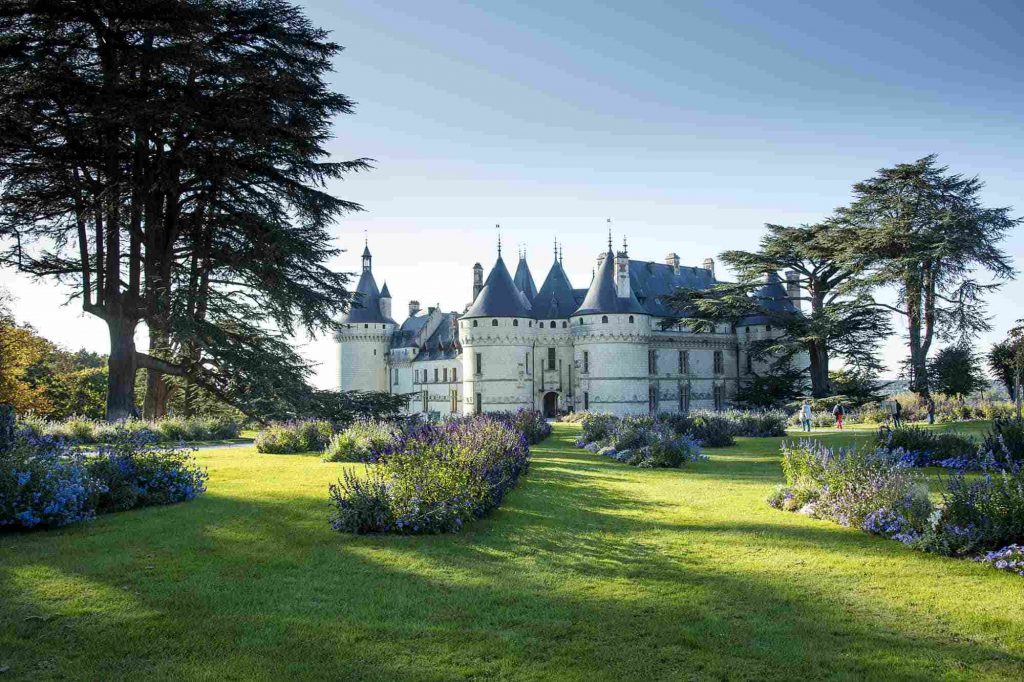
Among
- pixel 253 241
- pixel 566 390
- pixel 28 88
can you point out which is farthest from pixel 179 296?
pixel 566 390

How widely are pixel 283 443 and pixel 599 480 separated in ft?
27.9

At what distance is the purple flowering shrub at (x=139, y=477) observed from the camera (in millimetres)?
8664

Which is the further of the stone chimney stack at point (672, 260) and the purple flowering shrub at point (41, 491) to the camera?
the stone chimney stack at point (672, 260)

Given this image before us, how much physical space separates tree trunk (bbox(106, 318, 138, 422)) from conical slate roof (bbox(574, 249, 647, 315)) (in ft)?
83.8

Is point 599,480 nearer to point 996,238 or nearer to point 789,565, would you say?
point 789,565

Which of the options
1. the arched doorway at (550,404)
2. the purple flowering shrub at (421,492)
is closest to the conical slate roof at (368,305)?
the arched doorway at (550,404)

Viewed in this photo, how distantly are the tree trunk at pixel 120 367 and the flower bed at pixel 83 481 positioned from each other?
7791 millimetres

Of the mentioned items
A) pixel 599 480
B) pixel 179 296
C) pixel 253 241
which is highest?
pixel 253 241

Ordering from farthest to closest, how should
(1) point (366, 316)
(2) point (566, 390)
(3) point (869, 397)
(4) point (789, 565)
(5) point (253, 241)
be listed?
(1) point (366, 316)
(2) point (566, 390)
(3) point (869, 397)
(5) point (253, 241)
(4) point (789, 565)

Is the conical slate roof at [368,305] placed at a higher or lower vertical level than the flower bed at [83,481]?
higher

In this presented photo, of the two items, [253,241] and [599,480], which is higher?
[253,241]

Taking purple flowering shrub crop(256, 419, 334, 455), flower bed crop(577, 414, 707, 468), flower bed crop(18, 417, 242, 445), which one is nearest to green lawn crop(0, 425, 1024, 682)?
flower bed crop(18, 417, 242, 445)

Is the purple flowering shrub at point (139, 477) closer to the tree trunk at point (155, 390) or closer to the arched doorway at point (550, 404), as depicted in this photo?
the tree trunk at point (155, 390)

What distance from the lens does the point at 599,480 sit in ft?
39.8
